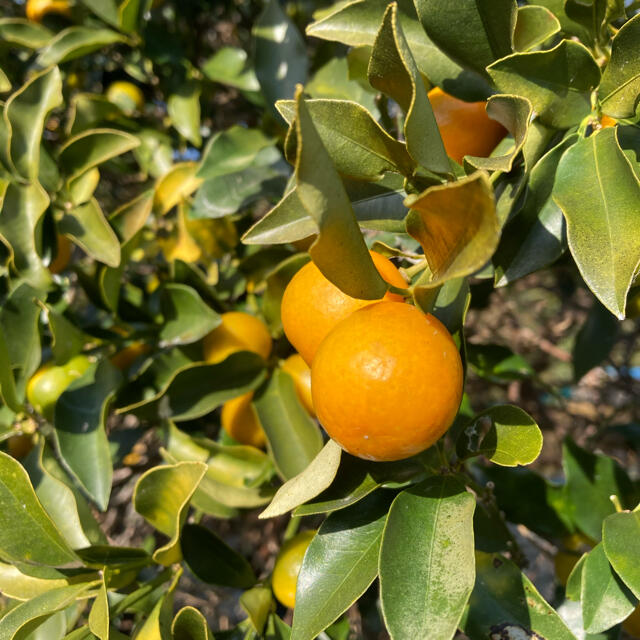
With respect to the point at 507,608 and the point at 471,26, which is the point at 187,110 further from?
the point at 507,608

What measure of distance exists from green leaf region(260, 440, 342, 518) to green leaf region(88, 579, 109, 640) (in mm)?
227

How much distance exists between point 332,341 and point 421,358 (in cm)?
9

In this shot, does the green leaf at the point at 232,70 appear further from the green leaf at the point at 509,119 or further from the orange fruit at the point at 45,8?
the green leaf at the point at 509,119

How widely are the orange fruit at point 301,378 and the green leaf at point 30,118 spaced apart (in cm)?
54

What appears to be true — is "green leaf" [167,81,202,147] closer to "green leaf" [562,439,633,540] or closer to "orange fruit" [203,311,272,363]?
"orange fruit" [203,311,272,363]

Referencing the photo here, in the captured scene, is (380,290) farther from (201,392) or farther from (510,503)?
(510,503)

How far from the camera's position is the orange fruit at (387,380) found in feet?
1.79

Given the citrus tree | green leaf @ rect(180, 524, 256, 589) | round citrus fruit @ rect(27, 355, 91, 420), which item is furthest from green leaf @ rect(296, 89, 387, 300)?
round citrus fruit @ rect(27, 355, 91, 420)

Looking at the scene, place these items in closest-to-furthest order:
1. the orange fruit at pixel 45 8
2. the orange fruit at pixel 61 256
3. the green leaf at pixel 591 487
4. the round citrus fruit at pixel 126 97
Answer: the green leaf at pixel 591 487 < the orange fruit at pixel 61 256 < the orange fruit at pixel 45 8 < the round citrus fruit at pixel 126 97

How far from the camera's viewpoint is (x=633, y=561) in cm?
65

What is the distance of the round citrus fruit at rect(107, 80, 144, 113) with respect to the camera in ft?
5.13

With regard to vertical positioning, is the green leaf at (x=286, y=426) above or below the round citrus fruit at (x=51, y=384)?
below

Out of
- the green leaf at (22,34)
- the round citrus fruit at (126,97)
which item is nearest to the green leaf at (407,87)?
the green leaf at (22,34)

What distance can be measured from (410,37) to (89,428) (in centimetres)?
74
